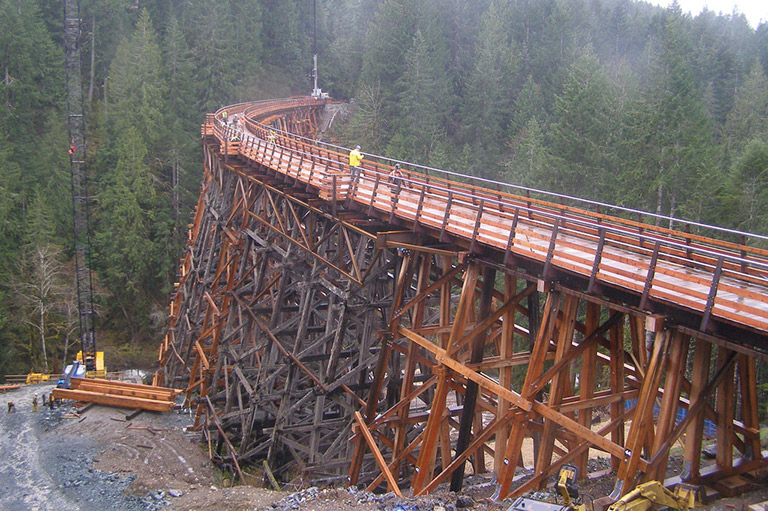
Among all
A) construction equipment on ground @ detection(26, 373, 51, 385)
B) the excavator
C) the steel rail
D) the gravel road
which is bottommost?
construction equipment on ground @ detection(26, 373, 51, 385)

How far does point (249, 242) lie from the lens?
19.5 meters

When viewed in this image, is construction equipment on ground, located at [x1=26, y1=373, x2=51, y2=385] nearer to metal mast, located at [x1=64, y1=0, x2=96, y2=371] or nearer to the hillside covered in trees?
metal mast, located at [x1=64, y1=0, x2=96, y2=371]

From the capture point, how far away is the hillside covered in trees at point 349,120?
104 feet

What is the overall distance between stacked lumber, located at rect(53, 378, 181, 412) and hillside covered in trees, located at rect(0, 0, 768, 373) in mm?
13352

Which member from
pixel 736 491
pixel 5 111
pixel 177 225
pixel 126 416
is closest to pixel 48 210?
pixel 177 225

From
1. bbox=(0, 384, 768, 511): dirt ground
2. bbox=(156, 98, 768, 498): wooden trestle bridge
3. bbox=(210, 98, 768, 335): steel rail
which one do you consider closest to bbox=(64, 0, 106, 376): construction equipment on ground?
bbox=(0, 384, 768, 511): dirt ground

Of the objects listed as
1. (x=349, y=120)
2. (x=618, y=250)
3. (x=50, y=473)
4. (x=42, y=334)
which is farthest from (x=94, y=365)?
(x=349, y=120)

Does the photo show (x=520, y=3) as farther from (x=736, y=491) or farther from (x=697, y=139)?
(x=736, y=491)

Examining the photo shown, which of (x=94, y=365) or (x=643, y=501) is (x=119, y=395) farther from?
(x=643, y=501)

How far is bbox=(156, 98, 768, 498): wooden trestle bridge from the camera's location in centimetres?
827

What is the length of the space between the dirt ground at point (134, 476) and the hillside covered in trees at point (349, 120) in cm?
1567

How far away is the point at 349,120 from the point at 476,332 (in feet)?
133

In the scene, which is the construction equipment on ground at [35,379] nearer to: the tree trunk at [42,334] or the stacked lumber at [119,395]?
the tree trunk at [42,334]

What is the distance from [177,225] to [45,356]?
11.2 m
